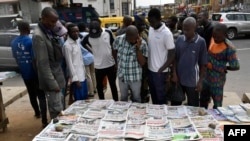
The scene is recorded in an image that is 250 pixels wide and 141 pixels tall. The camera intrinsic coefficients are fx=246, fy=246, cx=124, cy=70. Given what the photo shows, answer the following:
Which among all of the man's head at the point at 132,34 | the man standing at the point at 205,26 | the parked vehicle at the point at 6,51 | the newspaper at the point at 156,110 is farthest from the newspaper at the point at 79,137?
the parked vehicle at the point at 6,51

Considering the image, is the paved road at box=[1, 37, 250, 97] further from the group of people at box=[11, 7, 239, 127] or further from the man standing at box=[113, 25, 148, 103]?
the man standing at box=[113, 25, 148, 103]

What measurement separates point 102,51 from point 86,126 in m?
1.34

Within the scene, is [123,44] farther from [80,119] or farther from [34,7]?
[34,7]

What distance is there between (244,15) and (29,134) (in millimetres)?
12439

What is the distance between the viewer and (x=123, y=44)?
120 inches

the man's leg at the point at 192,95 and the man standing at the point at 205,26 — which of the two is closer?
the man's leg at the point at 192,95

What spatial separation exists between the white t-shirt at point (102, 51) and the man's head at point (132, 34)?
639mm

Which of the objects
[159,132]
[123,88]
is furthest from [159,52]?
[159,132]

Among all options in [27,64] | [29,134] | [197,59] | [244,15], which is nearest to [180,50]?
[197,59]

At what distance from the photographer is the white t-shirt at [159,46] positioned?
2.84 meters

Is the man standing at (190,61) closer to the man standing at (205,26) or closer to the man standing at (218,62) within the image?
the man standing at (218,62)

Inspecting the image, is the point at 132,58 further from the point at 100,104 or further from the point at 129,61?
the point at 100,104

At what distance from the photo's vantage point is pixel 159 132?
2334 millimetres

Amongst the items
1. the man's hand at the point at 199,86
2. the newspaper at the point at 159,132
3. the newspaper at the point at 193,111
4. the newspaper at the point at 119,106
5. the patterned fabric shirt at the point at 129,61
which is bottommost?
the newspaper at the point at 159,132
